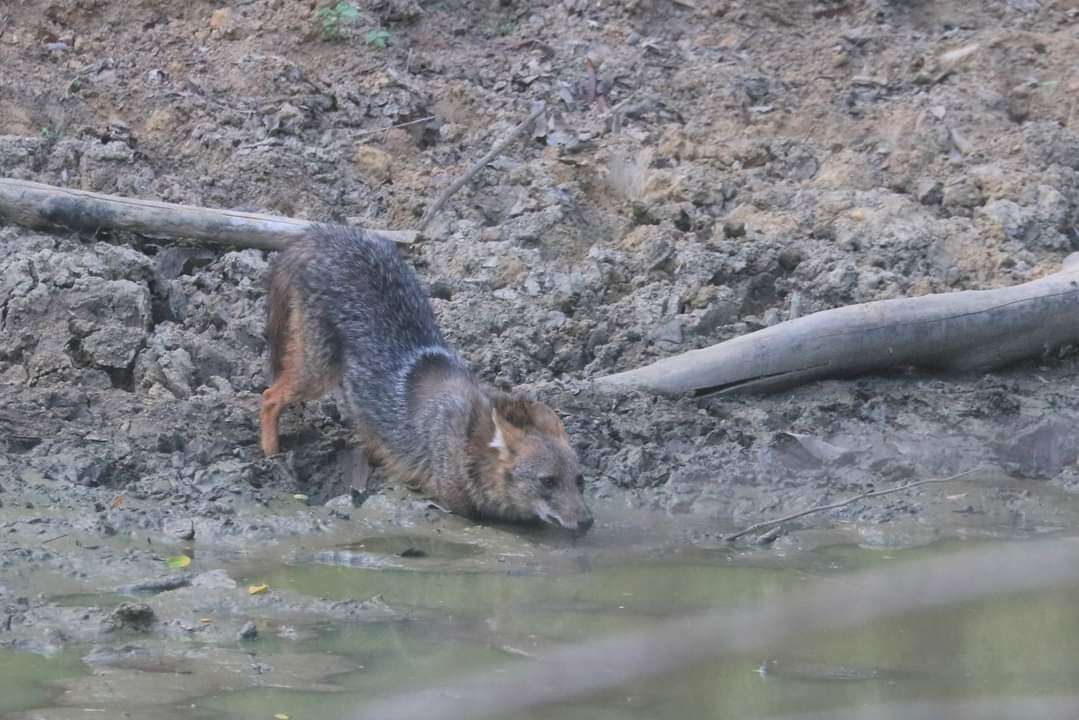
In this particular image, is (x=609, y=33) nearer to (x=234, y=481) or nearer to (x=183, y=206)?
(x=183, y=206)

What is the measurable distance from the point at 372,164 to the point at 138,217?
2011 mm

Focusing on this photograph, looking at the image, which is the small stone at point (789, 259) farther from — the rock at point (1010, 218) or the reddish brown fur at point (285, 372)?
the reddish brown fur at point (285, 372)

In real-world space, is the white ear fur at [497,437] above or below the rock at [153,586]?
above

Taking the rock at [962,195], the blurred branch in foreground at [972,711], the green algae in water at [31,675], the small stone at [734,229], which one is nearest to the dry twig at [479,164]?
the small stone at [734,229]

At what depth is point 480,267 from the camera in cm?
1020

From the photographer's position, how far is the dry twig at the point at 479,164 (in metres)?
10.7

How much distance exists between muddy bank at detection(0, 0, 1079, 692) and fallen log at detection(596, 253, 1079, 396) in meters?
0.14

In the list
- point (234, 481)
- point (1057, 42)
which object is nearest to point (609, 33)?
point (1057, 42)

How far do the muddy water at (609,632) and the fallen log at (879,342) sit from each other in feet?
6.24

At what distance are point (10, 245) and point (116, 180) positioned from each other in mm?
1213

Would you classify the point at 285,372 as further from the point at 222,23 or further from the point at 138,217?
the point at 222,23

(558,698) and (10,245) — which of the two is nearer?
(558,698)

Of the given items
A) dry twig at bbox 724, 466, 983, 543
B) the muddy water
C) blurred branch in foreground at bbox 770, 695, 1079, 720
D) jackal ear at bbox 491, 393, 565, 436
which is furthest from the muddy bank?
blurred branch in foreground at bbox 770, 695, 1079, 720

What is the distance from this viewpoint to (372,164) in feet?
36.9
